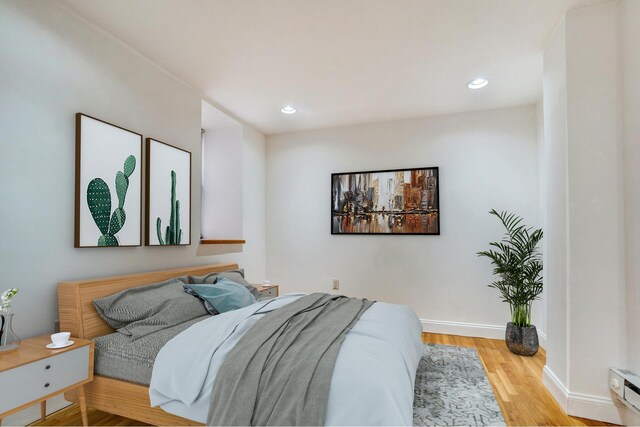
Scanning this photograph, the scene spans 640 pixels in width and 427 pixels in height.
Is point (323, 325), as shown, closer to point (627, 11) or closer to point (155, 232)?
point (155, 232)

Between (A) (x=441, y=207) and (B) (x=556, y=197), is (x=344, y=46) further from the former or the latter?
(A) (x=441, y=207)

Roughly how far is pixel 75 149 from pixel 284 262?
3.02m

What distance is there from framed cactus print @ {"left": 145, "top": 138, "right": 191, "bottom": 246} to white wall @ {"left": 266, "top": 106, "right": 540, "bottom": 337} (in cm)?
177

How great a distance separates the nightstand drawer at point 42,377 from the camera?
1545 millimetres

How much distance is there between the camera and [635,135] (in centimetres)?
204

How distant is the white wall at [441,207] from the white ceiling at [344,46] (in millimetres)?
539

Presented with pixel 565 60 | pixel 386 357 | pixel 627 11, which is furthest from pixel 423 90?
pixel 386 357

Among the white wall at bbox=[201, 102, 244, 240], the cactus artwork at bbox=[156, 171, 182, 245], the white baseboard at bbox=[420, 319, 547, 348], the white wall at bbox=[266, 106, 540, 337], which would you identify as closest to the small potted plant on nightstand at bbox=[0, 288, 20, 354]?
the cactus artwork at bbox=[156, 171, 182, 245]

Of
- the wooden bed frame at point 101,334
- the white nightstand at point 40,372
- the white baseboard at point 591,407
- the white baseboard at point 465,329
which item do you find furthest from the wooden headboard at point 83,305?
the white baseboard at point 465,329

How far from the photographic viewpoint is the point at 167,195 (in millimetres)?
3047

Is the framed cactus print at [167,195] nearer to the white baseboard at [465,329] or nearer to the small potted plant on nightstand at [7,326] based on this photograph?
the small potted plant on nightstand at [7,326]

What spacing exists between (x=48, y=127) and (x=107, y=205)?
61cm

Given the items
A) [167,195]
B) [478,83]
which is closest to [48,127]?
[167,195]

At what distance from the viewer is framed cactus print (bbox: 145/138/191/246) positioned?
285 cm
